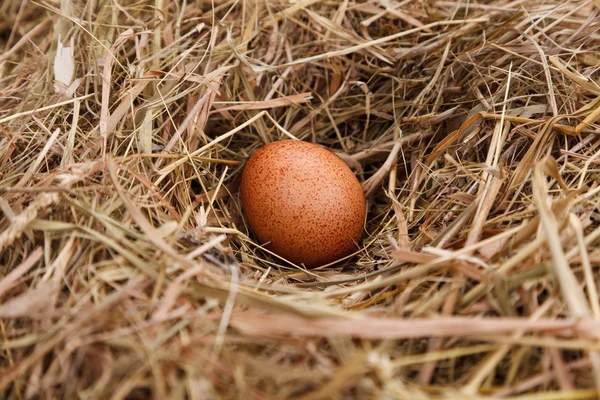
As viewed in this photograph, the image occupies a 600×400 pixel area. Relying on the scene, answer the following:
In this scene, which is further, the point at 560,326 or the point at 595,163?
the point at 595,163

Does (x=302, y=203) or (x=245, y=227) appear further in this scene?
(x=245, y=227)

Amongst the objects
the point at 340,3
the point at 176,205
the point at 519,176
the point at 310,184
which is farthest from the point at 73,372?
the point at 340,3

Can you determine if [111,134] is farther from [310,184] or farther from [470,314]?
[470,314]

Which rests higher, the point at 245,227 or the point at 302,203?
the point at 302,203

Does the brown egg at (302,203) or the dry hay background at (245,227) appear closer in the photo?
the dry hay background at (245,227)

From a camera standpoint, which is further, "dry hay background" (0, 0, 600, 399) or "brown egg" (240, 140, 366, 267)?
"brown egg" (240, 140, 366, 267)
